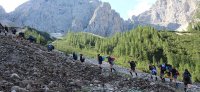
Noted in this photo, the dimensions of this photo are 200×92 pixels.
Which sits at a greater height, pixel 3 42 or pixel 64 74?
pixel 3 42

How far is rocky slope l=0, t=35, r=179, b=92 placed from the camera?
29.0m

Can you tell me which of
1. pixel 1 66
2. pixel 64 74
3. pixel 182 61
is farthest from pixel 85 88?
pixel 182 61

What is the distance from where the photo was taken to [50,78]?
3350 centimetres

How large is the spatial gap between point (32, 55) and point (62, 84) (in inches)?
517

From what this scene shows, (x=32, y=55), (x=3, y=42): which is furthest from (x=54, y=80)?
(x=3, y=42)

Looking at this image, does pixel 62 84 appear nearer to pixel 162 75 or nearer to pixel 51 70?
pixel 51 70

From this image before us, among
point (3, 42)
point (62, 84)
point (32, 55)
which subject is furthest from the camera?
point (3, 42)

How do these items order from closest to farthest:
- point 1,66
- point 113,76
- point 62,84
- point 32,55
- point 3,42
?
point 62,84 → point 1,66 → point 113,76 → point 32,55 → point 3,42

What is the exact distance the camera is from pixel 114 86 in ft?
113

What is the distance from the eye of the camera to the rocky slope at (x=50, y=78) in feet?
95.2

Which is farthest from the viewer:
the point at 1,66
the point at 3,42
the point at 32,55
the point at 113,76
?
the point at 3,42

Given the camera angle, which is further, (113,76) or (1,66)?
(113,76)

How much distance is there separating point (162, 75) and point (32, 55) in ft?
51.3

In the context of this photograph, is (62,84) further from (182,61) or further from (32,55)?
(182,61)
